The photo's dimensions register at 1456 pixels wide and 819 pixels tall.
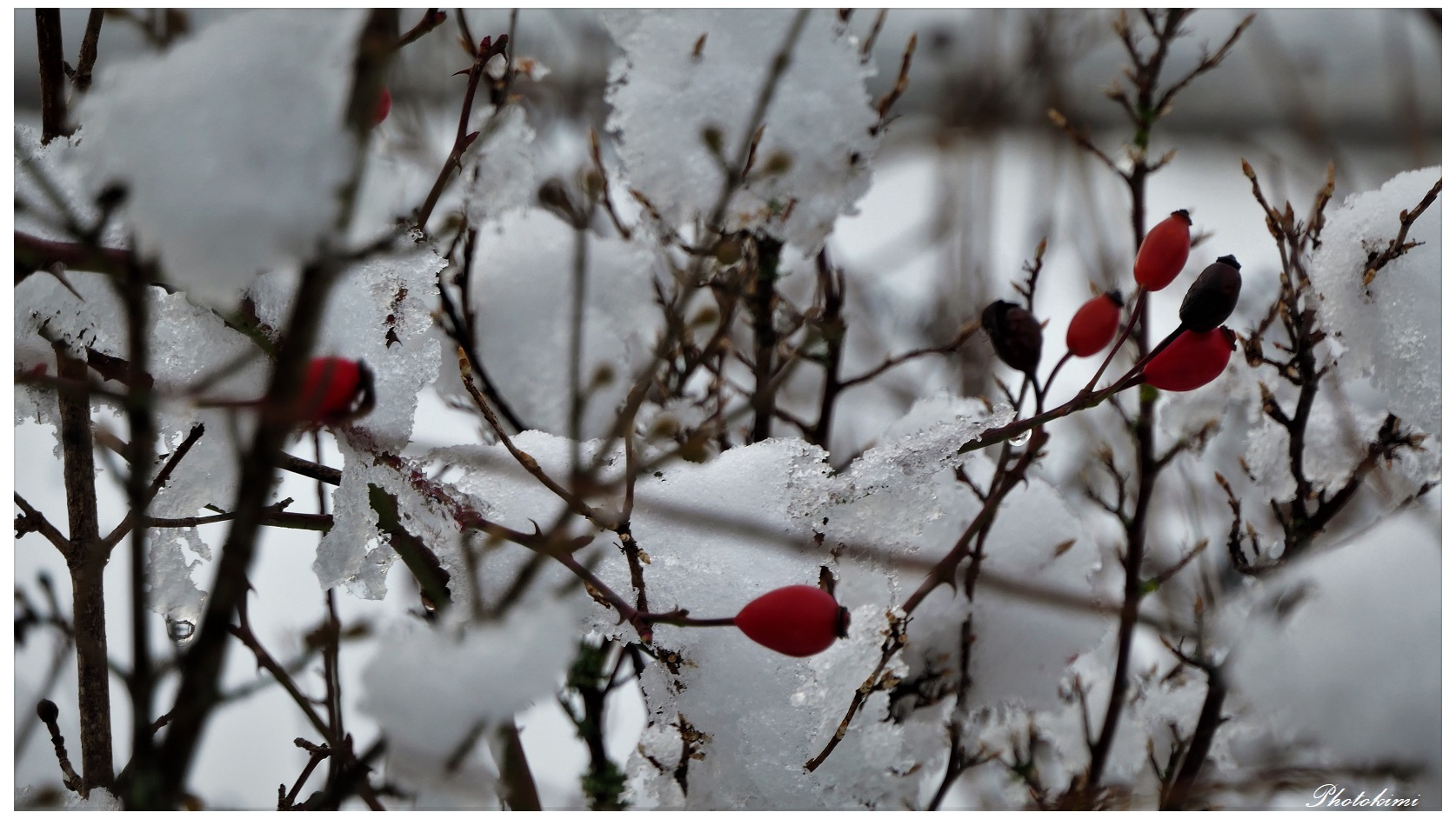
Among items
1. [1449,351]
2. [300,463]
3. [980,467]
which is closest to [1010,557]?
[980,467]

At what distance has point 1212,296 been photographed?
0.43m

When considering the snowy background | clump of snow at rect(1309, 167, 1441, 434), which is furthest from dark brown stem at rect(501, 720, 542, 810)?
clump of snow at rect(1309, 167, 1441, 434)

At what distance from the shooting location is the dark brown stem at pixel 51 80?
0.52 meters

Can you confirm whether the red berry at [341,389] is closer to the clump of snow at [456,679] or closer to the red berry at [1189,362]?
the clump of snow at [456,679]

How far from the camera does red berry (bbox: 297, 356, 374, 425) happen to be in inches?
12.2

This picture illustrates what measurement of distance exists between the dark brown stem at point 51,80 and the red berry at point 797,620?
42cm

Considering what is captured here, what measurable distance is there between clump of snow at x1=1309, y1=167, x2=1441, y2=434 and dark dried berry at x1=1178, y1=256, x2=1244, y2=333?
0.56 ft

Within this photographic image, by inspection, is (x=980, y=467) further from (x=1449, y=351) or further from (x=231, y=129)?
(x=231, y=129)

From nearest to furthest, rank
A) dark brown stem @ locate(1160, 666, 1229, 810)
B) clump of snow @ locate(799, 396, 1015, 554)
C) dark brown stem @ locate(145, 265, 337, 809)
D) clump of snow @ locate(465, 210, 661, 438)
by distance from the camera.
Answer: dark brown stem @ locate(145, 265, 337, 809), clump of snow @ locate(799, 396, 1015, 554), dark brown stem @ locate(1160, 666, 1229, 810), clump of snow @ locate(465, 210, 661, 438)

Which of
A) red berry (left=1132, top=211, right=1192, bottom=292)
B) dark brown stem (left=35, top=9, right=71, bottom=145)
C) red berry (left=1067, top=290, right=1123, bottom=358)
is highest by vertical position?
dark brown stem (left=35, top=9, right=71, bottom=145)

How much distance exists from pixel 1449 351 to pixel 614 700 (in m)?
0.58

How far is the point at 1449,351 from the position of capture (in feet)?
1.73

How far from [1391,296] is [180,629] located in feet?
2.11

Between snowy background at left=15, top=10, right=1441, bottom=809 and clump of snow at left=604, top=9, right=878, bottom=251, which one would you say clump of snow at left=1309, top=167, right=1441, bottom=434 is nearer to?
snowy background at left=15, top=10, right=1441, bottom=809
